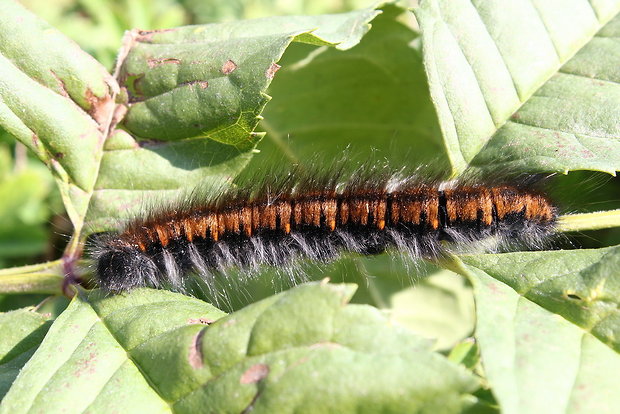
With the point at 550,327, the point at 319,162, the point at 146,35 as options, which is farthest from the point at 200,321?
the point at 146,35

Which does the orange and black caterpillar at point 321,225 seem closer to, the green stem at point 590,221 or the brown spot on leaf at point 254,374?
the green stem at point 590,221

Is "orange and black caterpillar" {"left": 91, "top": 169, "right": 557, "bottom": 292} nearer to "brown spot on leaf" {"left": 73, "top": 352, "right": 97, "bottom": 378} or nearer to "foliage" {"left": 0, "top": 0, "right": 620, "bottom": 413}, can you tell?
"foliage" {"left": 0, "top": 0, "right": 620, "bottom": 413}

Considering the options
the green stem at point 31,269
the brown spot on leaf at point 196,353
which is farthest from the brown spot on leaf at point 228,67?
the green stem at point 31,269

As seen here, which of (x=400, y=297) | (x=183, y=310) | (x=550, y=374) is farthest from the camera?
(x=400, y=297)

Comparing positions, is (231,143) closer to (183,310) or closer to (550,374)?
(183,310)

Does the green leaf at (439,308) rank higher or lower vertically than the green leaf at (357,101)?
lower

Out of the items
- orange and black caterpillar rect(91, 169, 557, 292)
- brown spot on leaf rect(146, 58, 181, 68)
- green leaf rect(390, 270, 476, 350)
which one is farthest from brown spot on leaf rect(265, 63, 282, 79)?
green leaf rect(390, 270, 476, 350)

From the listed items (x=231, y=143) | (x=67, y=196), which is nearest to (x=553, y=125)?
(x=231, y=143)
